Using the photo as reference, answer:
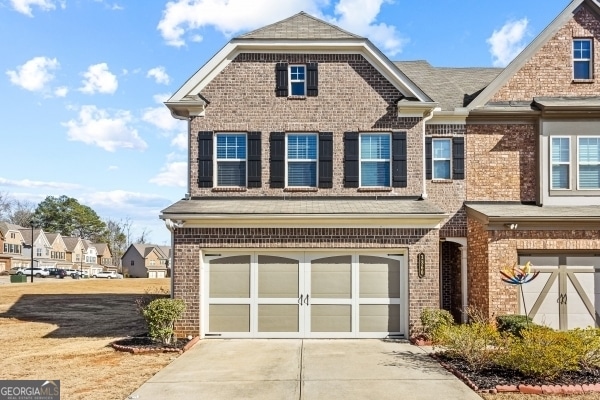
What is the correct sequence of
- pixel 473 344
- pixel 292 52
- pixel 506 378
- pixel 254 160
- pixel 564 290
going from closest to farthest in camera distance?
pixel 506 378 < pixel 473 344 < pixel 564 290 < pixel 254 160 < pixel 292 52

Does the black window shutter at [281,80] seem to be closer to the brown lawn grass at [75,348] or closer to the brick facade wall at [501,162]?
the brick facade wall at [501,162]

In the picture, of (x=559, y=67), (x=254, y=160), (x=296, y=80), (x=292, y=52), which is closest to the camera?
(x=254, y=160)

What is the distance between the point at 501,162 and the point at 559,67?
359 cm

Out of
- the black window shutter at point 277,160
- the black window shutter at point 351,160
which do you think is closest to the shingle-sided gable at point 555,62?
the black window shutter at point 351,160

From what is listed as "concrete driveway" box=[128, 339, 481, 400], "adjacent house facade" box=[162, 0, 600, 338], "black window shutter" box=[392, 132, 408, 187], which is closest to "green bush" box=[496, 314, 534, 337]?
"adjacent house facade" box=[162, 0, 600, 338]

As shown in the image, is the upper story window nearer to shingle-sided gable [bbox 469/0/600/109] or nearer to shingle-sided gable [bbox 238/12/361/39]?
shingle-sided gable [bbox 238/12/361/39]

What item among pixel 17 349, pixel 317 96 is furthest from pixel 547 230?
pixel 17 349

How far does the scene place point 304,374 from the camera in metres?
9.85

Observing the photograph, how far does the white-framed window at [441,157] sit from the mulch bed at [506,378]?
722 centimetres

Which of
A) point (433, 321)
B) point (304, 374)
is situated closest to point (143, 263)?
point (433, 321)

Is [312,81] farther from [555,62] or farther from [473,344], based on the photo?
[473,344]

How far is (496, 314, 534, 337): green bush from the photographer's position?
1237 centimetres

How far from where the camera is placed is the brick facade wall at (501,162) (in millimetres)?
15805

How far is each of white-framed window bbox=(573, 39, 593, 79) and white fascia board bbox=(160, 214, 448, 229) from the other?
23.5 ft
